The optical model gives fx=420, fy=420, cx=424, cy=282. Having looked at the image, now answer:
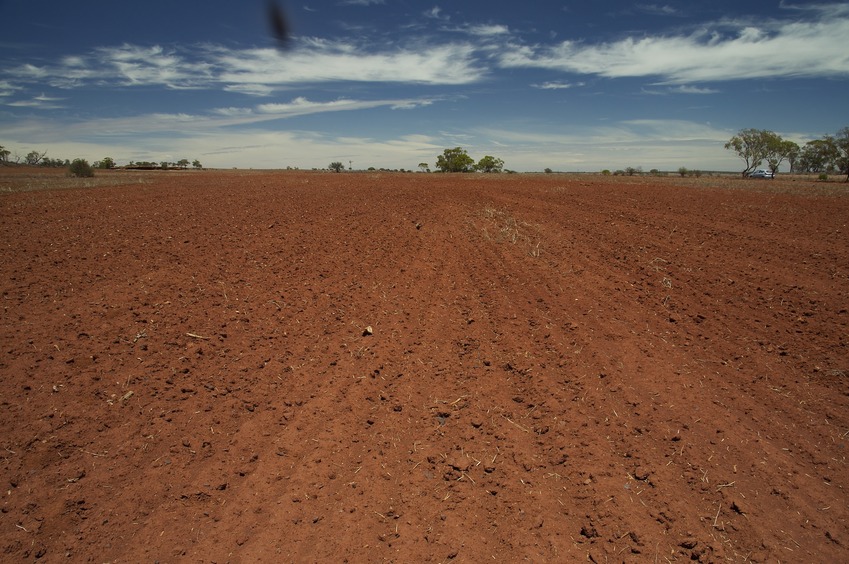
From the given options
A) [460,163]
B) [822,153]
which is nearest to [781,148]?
[822,153]

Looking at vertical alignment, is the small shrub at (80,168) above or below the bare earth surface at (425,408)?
above

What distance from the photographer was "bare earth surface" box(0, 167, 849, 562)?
3.03 m

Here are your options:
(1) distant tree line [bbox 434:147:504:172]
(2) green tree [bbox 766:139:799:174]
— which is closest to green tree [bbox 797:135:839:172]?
(2) green tree [bbox 766:139:799:174]

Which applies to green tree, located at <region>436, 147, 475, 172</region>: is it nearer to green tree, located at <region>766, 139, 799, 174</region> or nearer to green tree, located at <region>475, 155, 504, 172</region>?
green tree, located at <region>475, 155, 504, 172</region>

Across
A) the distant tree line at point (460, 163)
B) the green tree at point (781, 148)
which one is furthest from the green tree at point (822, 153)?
the distant tree line at point (460, 163)

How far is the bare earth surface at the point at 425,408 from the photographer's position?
3025 millimetres

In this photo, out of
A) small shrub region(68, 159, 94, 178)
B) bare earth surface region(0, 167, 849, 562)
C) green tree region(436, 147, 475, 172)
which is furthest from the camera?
green tree region(436, 147, 475, 172)

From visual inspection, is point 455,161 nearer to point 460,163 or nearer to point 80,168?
point 460,163

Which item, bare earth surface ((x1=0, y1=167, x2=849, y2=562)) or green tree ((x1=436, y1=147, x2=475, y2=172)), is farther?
green tree ((x1=436, y1=147, x2=475, y2=172))

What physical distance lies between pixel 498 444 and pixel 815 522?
2.32 metres

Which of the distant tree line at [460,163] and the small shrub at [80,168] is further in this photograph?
the distant tree line at [460,163]

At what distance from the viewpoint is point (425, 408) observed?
429cm

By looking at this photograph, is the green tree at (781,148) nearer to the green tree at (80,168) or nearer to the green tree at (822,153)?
the green tree at (822,153)

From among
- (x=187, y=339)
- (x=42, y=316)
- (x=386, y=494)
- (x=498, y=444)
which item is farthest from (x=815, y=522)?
(x=42, y=316)
